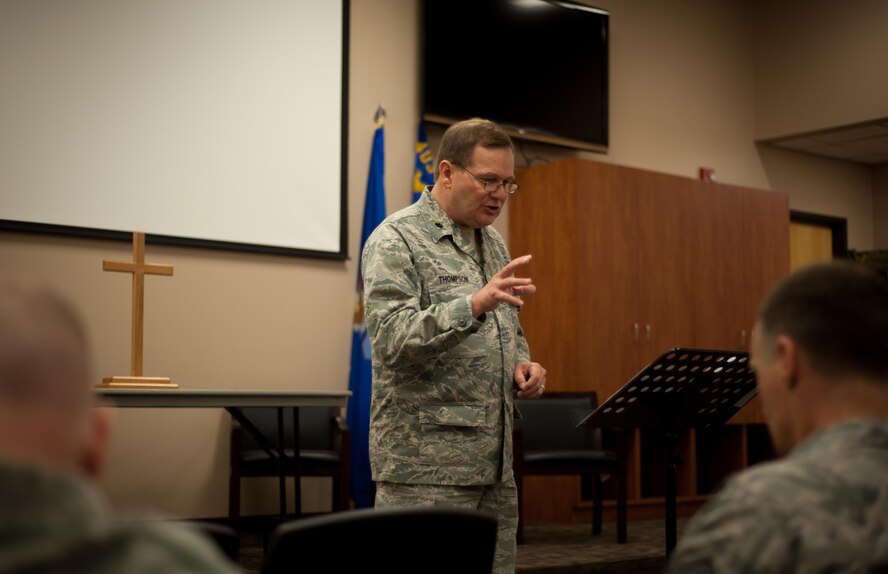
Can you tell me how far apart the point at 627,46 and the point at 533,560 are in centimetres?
446

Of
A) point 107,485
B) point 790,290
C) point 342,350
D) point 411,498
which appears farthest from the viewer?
point 342,350

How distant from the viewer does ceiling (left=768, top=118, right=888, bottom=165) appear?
8125 millimetres

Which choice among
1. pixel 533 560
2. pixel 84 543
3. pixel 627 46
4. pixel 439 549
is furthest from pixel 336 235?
pixel 84 543

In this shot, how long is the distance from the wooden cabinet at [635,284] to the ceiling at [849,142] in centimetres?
116

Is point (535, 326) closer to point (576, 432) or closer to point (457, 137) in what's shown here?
point (576, 432)

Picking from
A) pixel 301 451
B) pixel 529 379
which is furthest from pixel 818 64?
pixel 529 379

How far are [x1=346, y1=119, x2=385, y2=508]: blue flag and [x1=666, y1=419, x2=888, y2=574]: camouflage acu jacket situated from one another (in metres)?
4.56

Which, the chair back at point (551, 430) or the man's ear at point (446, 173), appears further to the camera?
the chair back at point (551, 430)

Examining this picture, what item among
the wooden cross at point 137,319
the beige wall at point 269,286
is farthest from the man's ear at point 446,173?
the beige wall at point 269,286

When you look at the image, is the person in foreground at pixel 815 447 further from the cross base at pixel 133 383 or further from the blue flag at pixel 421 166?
the blue flag at pixel 421 166

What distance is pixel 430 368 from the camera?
8.62 feet

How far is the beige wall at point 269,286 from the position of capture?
522cm

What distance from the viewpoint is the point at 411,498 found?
262 cm

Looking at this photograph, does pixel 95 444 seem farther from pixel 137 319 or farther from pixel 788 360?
pixel 137 319
